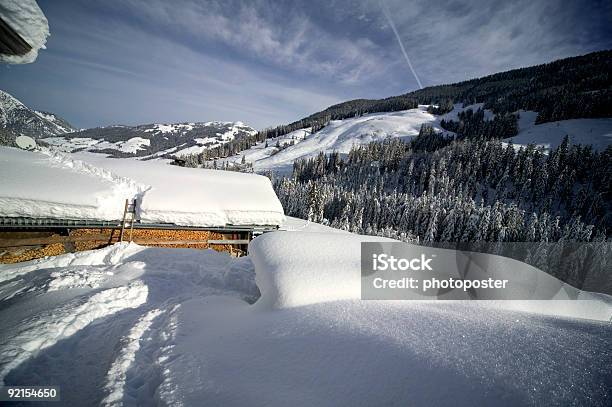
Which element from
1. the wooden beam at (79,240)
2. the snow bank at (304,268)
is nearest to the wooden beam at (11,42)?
the snow bank at (304,268)

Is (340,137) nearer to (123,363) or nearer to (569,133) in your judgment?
(569,133)

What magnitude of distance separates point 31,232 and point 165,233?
466 cm

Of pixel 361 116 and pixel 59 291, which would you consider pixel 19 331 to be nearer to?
pixel 59 291

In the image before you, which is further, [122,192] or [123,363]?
[122,192]

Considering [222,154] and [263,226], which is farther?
[222,154]

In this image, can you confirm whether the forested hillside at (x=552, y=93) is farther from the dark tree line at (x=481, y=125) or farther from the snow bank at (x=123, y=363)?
the snow bank at (x=123, y=363)

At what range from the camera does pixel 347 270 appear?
5.95 metres

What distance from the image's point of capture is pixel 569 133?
10075 cm

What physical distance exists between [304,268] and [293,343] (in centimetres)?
201

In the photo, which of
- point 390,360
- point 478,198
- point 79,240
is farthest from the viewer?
point 478,198

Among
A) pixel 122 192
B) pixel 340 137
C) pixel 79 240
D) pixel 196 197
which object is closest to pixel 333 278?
pixel 196 197

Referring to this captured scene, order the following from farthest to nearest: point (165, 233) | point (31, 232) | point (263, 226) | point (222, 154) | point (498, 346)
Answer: point (222, 154) < point (263, 226) < point (165, 233) < point (31, 232) < point (498, 346)

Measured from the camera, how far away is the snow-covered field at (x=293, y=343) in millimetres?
2859

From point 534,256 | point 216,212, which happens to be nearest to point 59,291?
point 216,212
